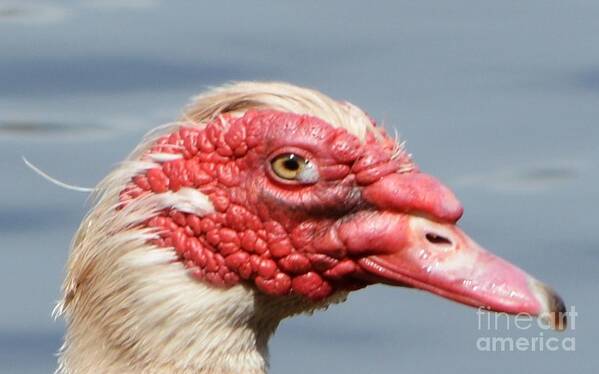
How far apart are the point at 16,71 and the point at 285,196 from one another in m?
5.01

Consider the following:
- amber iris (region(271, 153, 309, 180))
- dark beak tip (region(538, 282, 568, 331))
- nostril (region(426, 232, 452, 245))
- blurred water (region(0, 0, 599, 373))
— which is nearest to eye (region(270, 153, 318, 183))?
amber iris (region(271, 153, 309, 180))

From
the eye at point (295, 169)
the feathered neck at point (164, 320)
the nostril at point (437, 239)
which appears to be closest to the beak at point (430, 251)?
the nostril at point (437, 239)

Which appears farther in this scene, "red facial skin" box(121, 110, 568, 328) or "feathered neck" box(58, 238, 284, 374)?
"feathered neck" box(58, 238, 284, 374)

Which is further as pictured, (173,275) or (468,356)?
(468,356)

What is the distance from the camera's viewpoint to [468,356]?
1147 centimetres

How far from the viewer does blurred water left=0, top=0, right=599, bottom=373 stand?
11.5m

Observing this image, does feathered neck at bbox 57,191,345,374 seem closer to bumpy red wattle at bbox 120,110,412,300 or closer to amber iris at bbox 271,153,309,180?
bumpy red wattle at bbox 120,110,412,300

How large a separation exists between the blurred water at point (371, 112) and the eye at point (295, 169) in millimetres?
3627

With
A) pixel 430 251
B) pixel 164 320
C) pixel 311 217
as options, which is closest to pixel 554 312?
pixel 430 251

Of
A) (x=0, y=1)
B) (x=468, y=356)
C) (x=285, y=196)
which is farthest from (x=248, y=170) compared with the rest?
(x=0, y=1)

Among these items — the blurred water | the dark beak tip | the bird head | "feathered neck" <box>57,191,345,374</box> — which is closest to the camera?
the dark beak tip

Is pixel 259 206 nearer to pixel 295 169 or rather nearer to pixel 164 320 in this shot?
pixel 295 169

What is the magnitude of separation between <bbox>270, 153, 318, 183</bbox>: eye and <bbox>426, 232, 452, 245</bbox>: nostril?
376 millimetres

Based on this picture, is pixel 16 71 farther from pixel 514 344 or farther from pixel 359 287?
pixel 359 287
